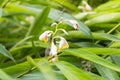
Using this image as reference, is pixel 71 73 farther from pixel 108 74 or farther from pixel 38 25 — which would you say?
pixel 38 25

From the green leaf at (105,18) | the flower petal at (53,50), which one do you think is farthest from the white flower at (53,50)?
the green leaf at (105,18)

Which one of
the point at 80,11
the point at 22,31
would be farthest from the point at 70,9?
the point at 22,31

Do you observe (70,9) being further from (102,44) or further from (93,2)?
(102,44)

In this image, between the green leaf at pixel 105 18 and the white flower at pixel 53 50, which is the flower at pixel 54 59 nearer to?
the white flower at pixel 53 50

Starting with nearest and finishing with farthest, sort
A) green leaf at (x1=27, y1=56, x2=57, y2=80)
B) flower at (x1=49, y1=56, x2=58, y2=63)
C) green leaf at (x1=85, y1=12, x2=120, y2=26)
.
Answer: green leaf at (x1=27, y1=56, x2=57, y2=80) < flower at (x1=49, y1=56, x2=58, y2=63) < green leaf at (x1=85, y1=12, x2=120, y2=26)

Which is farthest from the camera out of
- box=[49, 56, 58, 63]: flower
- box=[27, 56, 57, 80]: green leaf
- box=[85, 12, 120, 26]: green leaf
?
box=[85, 12, 120, 26]: green leaf

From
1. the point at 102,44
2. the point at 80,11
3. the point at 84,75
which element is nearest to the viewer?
the point at 84,75

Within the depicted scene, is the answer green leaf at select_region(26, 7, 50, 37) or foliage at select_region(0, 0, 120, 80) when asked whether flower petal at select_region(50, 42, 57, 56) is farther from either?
green leaf at select_region(26, 7, 50, 37)

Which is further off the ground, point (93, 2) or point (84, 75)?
point (93, 2)

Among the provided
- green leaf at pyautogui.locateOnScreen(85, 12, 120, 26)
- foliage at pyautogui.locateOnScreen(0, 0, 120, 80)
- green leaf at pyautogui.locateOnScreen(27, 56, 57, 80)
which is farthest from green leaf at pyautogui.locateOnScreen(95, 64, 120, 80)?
green leaf at pyautogui.locateOnScreen(85, 12, 120, 26)
